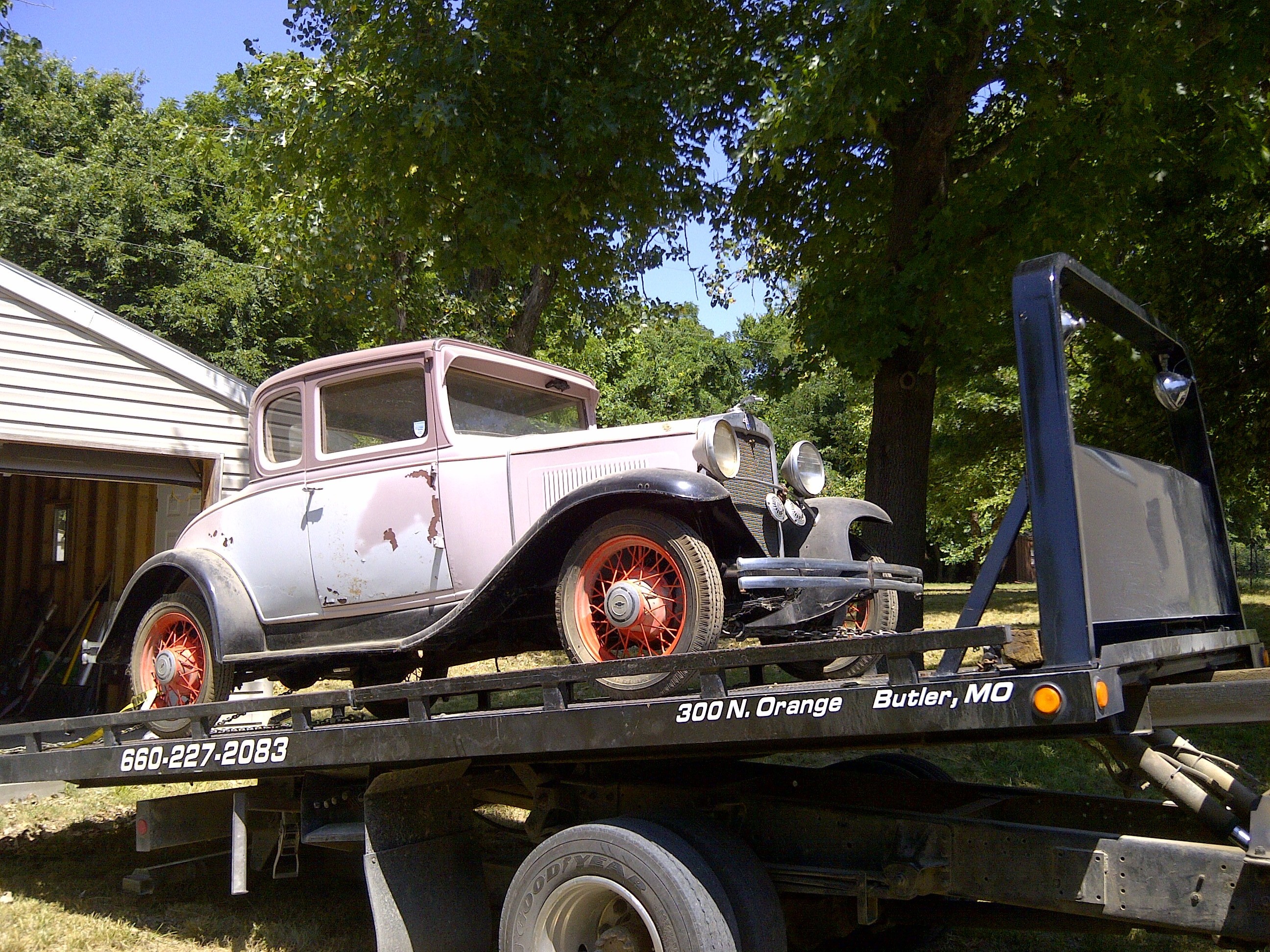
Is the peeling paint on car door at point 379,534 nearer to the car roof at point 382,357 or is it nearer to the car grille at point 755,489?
the car roof at point 382,357

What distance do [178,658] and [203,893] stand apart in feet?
4.77

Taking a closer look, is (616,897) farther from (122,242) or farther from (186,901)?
(122,242)

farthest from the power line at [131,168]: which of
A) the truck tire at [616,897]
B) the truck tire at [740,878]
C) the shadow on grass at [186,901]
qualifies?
the truck tire at [740,878]

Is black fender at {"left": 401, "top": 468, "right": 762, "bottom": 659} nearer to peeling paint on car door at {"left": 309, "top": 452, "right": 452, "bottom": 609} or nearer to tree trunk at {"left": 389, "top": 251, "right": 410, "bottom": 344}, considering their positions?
peeling paint on car door at {"left": 309, "top": 452, "right": 452, "bottom": 609}

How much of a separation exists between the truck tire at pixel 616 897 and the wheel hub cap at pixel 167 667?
252 centimetres

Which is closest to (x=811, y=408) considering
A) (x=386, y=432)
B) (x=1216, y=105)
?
(x=1216, y=105)

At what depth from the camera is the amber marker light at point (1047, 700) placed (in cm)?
261

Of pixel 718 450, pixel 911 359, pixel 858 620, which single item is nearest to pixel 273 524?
pixel 718 450

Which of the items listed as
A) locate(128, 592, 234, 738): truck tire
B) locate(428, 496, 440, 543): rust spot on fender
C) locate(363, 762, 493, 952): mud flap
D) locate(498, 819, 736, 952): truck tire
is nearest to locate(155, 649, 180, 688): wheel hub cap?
locate(128, 592, 234, 738): truck tire

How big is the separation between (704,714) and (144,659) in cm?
360

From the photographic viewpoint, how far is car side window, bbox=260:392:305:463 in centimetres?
552

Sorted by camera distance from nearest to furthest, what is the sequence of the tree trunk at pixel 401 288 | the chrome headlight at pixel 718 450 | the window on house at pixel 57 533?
the chrome headlight at pixel 718 450 → the window on house at pixel 57 533 → the tree trunk at pixel 401 288

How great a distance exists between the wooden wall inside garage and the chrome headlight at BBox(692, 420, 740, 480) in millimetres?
8708

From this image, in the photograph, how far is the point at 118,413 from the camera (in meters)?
8.82
